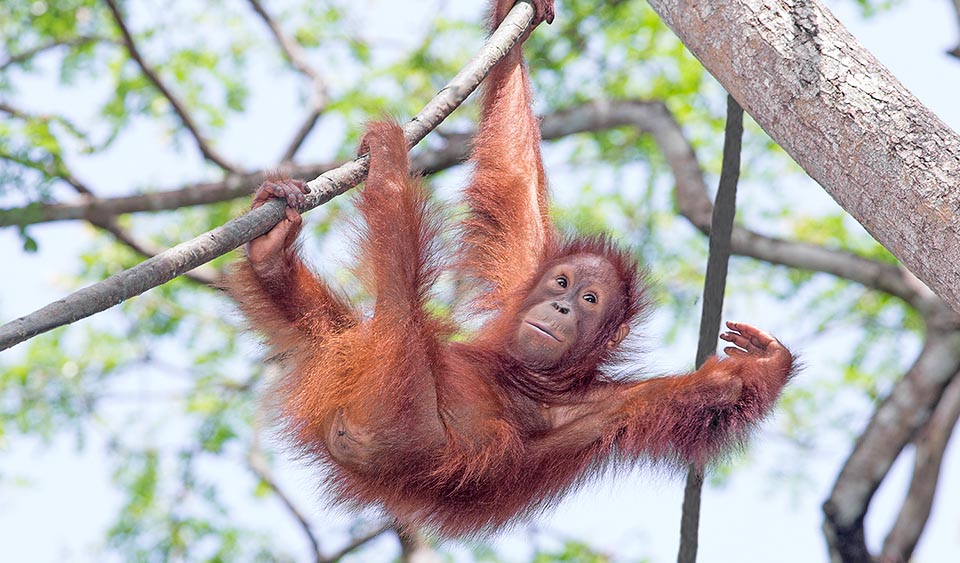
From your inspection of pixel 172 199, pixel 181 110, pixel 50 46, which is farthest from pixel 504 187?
pixel 50 46

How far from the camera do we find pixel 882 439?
6.25m

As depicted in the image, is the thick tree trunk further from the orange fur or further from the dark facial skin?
the dark facial skin

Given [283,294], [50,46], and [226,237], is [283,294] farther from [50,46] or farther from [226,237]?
[50,46]

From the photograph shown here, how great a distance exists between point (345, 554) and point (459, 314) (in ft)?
12.8

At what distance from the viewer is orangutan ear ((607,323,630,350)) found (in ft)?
15.6

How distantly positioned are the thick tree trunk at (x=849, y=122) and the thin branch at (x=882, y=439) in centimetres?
360

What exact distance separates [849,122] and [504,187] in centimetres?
264

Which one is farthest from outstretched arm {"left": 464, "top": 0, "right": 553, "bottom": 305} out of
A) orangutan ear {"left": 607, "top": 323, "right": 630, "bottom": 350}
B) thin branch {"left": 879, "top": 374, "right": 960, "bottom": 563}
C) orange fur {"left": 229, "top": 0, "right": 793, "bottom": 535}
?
thin branch {"left": 879, "top": 374, "right": 960, "bottom": 563}

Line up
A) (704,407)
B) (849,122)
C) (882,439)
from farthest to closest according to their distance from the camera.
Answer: (882,439)
(704,407)
(849,122)

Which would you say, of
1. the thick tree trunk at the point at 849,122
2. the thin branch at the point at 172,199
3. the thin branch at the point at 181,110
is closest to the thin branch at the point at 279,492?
the thin branch at the point at 172,199

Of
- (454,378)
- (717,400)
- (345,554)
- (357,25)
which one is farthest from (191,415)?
(717,400)

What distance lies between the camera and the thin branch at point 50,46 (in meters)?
8.82

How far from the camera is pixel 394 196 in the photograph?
3.88 meters

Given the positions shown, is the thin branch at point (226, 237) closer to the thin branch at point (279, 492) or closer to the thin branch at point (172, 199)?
the thin branch at point (172, 199)
